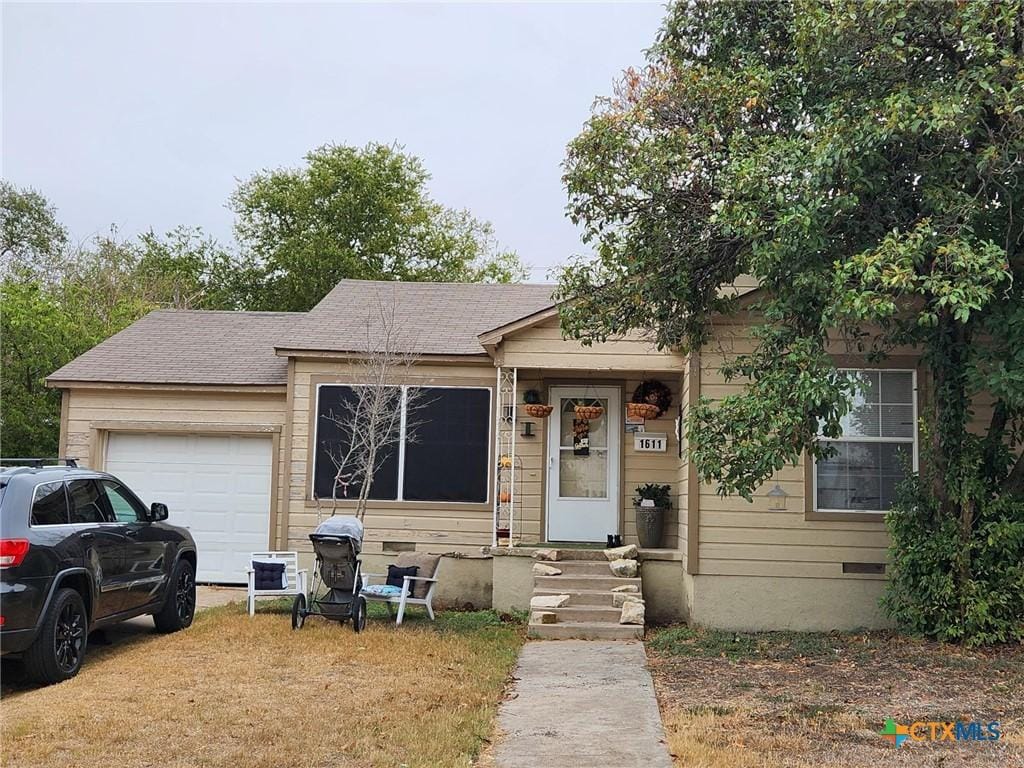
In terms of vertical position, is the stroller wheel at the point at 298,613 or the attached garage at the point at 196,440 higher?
the attached garage at the point at 196,440

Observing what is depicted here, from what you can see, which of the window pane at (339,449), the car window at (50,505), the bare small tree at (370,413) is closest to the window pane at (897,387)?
the bare small tree at (370,413)

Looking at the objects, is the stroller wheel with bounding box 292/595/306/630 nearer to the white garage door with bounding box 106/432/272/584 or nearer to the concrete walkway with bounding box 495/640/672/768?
the concrete walkway with bounding box 495/640/672/768

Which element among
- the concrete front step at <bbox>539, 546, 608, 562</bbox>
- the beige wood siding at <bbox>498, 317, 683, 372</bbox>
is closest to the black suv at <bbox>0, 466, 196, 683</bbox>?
the concrete front step at <bbox>539, 546, 608, 562</bbox>

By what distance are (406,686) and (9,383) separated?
36.4 feet

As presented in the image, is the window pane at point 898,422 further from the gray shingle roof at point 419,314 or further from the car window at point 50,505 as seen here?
the car window at point 50,505

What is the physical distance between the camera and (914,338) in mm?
7887

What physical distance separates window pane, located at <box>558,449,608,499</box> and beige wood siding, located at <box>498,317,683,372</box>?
1.47 m

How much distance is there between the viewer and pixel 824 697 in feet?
20.8

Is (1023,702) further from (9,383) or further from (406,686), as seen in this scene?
(9,383)

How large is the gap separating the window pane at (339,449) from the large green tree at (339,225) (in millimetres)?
17344

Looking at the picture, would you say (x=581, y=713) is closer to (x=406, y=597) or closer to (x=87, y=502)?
(x=406, y=597)

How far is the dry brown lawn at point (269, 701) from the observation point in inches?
191

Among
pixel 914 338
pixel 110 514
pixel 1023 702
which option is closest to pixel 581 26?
pixel 914 338

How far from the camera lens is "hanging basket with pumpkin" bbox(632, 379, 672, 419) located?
1115 centimetres
